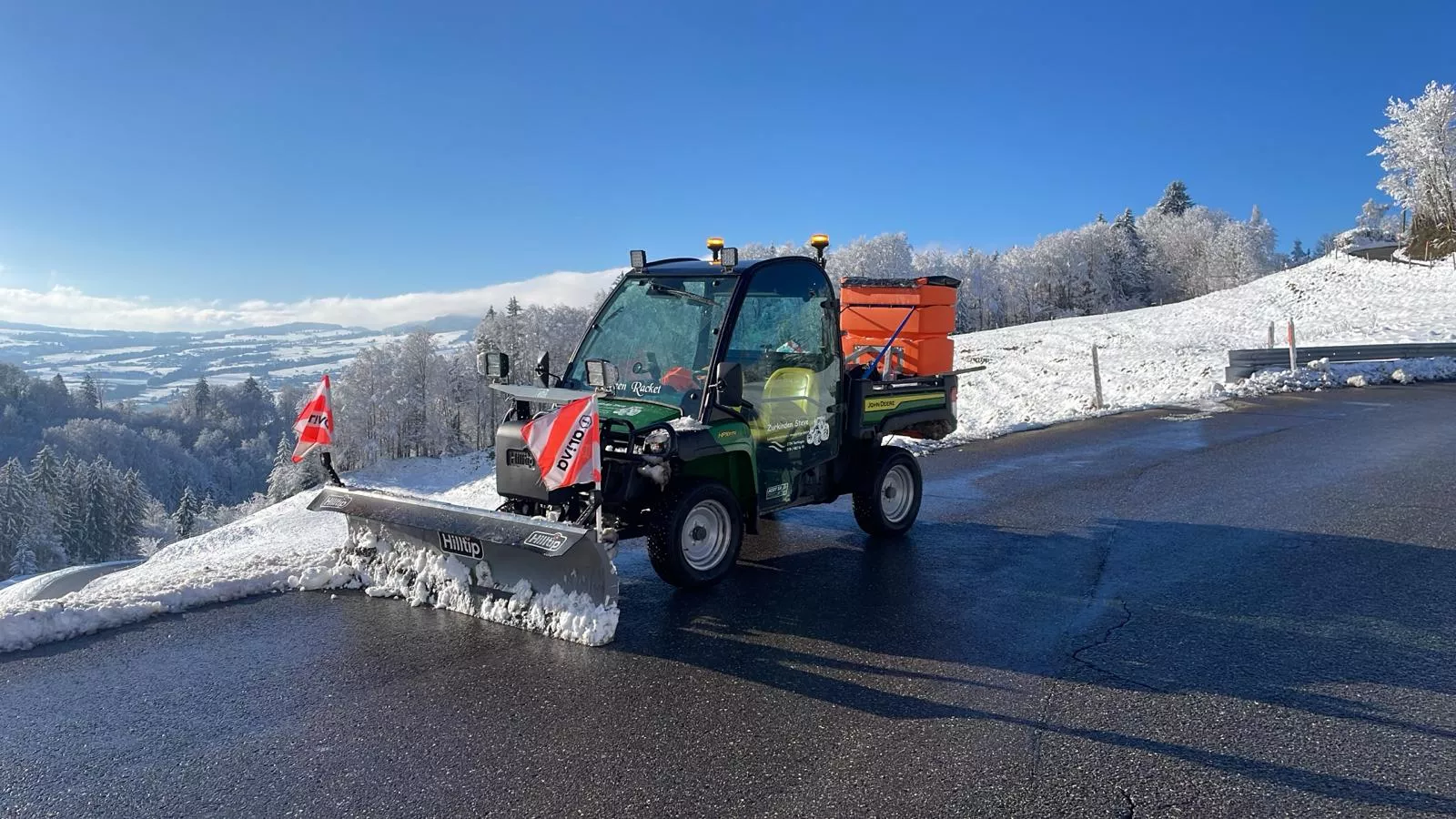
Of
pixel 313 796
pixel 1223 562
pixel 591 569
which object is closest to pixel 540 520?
pixel 591 569

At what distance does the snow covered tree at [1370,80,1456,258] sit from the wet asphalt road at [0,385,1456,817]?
5649 centimetres

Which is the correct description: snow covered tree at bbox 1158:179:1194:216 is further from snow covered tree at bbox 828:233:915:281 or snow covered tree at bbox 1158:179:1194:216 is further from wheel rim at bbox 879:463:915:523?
wheel rim at bbox 879:463:915:523

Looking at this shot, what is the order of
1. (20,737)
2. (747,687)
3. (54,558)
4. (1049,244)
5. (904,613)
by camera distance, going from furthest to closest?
(1049,244) → (54,558) → (904,613) → (747,687) → (20,737)

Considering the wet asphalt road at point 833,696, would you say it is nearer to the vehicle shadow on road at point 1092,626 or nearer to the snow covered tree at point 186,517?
the vehicle shadow on road at point 1092,626

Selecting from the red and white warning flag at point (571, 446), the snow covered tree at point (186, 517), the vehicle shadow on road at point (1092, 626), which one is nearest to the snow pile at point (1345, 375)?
the vehicle shadow on road at point (1092, 626)

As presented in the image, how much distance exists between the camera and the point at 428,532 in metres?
5.64

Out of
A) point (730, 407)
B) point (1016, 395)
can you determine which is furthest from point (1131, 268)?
point (730, 407)

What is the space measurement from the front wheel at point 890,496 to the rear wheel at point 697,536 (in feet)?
5.33

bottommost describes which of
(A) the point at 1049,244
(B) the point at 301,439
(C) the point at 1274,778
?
(C) the point at 1274,778

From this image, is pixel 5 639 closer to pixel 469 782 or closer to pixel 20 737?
pixel 20 737

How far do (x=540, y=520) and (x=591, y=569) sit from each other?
0.41 m

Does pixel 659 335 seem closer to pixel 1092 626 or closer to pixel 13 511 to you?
pixel 1092 626

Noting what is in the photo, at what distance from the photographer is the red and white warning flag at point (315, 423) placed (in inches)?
249

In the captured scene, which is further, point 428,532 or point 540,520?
point 428,532
